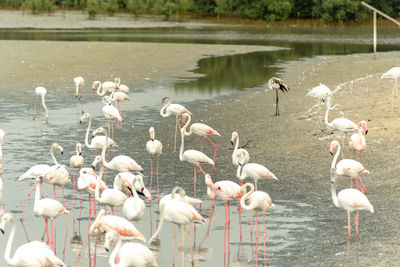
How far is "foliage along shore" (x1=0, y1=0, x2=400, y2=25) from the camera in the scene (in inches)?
3071

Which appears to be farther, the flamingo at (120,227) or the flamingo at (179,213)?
the flamingo at (179,213)

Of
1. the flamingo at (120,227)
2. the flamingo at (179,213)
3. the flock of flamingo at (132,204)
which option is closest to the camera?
the flock of flamingo at (132,204)

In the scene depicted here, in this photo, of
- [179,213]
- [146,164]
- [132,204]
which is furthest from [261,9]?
[179,213]

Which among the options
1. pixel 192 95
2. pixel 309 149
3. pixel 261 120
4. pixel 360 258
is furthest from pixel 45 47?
pixel 360 258

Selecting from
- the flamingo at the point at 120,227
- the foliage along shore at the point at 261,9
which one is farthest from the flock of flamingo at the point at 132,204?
the foliage along shore at the point at 261,9

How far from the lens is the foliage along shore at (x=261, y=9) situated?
78.0 m

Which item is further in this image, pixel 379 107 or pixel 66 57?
pixel 66 57

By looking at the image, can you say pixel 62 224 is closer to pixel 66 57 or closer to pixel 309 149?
pixel 309 149

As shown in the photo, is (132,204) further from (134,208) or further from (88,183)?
(88,183)

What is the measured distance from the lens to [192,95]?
22672 mm

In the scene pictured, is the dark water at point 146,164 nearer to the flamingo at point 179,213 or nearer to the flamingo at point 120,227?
the flamingo at point 179,213

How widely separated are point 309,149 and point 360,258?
594 centimetres

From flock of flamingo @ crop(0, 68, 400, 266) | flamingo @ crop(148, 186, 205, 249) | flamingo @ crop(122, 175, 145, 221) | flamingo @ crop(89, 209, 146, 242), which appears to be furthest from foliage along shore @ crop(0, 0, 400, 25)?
flamingo @ crop(89, 209, 146, 242)

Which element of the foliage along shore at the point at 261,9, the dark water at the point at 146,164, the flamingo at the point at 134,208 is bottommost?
the dark water at the point at 146,164
